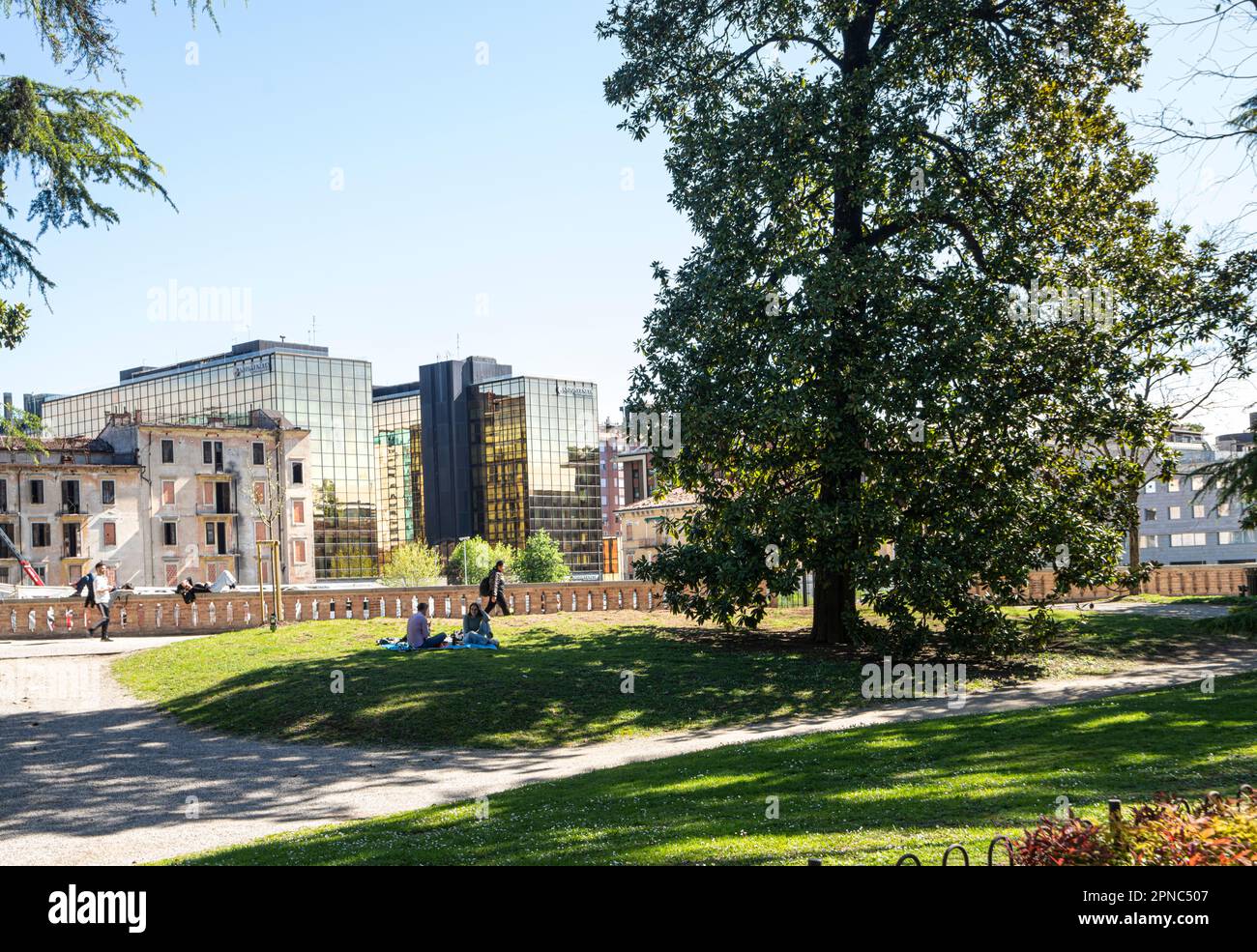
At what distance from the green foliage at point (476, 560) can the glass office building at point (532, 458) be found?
35.1ft

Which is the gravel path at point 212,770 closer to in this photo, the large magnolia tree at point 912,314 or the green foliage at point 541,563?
the large magnolia tree at point 912,314

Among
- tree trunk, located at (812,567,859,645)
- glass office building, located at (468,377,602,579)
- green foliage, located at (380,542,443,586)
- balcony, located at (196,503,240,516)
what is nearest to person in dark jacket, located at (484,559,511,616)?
tree trunk, located at (812,567,859,645)

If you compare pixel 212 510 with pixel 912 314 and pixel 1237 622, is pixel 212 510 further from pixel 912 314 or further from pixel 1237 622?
pixel 1237 622

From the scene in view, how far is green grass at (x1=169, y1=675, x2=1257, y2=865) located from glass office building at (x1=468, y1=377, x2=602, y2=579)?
388 ft

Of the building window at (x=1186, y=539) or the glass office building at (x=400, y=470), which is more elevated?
the glass office building at (x=400, y=470)

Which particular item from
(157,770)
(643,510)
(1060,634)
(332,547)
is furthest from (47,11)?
(332,547)

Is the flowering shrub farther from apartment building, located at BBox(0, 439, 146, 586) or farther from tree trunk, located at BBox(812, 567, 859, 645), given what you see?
apartment building, located at BBox(0, 439, 146, 586)

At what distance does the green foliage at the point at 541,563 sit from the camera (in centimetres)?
11231

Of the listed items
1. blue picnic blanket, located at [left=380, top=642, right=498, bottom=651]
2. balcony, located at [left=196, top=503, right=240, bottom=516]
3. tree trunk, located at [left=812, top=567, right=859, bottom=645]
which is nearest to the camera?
blue picnic blanket, located at [left=380, top=642, right=498, bottom=651]

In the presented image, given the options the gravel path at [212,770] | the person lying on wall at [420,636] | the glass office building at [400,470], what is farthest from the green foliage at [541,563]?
the gravel path at [212,770]

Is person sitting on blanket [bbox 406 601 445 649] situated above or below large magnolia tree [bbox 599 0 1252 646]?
below

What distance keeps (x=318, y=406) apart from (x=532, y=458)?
26.4 meters

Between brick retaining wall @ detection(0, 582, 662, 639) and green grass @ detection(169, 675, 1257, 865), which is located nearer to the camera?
green grass @ detection(169, 675, 1257, 865)

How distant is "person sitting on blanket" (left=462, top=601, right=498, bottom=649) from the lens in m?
24.3
